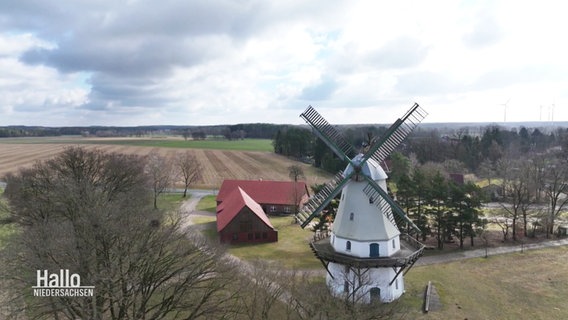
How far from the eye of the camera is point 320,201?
2480cm

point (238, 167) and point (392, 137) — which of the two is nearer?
point (392, 137)

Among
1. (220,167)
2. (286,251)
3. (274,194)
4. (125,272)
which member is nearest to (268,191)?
(274,194)

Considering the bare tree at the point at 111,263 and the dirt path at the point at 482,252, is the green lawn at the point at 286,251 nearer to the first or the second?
the dirt path at the point at 482,252

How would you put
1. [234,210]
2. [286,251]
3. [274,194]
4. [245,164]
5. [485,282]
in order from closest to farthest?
[485,282] < [286,251] < [234,210] < [274,194] < [245,164]

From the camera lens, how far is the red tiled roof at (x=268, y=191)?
4990 cm

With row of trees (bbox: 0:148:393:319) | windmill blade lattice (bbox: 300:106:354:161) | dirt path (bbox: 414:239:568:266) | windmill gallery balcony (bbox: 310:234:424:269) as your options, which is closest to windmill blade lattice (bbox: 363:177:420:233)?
windmill gallery balcony (bbox: 310:234:424:269)

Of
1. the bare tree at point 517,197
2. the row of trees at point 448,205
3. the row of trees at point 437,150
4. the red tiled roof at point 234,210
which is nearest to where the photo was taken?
the row of trees at point 448,205

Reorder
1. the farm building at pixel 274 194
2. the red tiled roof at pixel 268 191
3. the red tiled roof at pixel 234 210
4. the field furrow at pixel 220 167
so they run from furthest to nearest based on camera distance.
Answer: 1. the field furrow at pixel 220 167
2. the red tiled roof at pixel 268 191
3. the farm building at pixel 274 194
4. the red tiled roof at pixel 234 210

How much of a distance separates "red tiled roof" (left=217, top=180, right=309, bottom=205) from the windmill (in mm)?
25032

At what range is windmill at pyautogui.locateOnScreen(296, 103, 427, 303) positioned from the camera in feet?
74.9

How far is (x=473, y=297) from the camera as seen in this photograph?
80.5 ft
